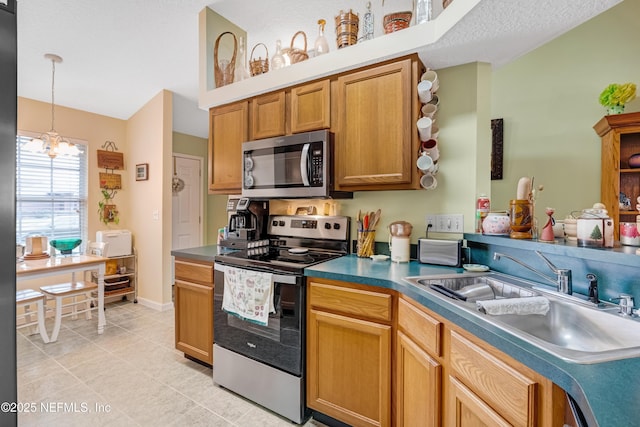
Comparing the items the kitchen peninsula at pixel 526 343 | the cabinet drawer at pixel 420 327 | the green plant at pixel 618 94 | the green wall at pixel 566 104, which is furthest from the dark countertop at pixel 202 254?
the green plant at pixel 618 94

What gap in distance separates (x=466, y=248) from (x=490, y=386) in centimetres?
102

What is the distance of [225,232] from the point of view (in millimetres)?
2438

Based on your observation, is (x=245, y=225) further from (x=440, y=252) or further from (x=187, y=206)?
(x=187, y=206)

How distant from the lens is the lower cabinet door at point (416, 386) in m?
1.17

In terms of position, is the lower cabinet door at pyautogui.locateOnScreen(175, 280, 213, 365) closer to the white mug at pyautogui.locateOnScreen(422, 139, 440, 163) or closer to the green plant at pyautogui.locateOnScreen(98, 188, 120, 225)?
the white mug at pyautogui.locateOnScreen(422, 139, 440, 163)

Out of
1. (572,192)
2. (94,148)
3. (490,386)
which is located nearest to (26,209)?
(94,148)

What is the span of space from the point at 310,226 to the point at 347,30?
1.40 metres

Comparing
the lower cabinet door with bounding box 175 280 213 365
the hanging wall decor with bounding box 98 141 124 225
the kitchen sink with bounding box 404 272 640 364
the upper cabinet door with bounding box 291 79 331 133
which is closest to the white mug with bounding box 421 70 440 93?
the upper cabinet door with bounding box 291 79 331 133

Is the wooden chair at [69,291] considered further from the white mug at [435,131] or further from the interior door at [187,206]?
the white mug at [435,131]

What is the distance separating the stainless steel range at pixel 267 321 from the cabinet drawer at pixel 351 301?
101 millimetres

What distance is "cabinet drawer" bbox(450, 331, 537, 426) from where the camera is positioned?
777 millimetres

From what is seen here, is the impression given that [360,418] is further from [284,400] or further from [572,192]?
[572,192]

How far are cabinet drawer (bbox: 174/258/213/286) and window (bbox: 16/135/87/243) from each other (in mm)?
2325

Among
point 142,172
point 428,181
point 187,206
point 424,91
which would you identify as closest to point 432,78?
point 424,91
